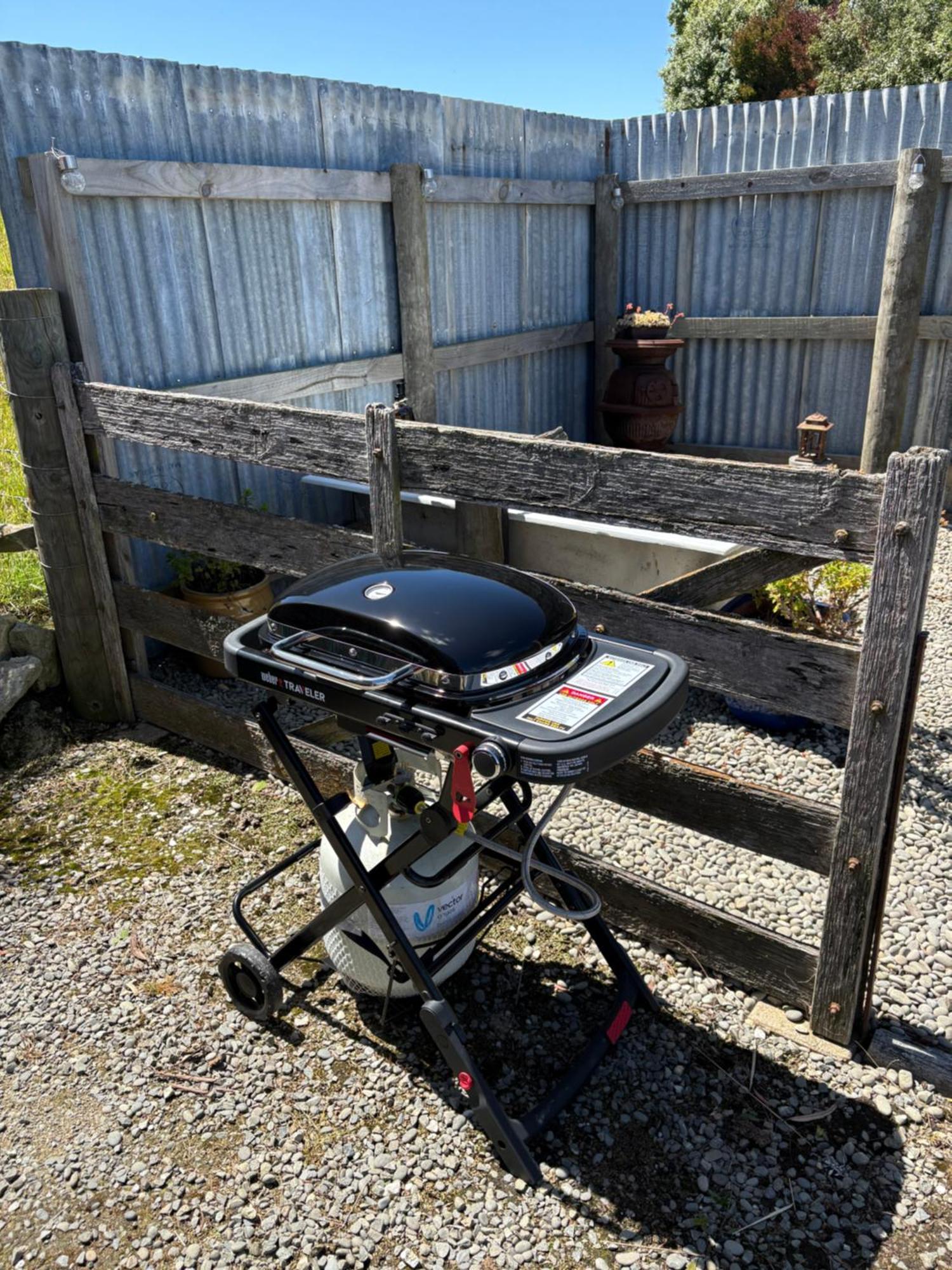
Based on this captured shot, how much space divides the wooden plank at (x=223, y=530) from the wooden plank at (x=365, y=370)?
1.11m

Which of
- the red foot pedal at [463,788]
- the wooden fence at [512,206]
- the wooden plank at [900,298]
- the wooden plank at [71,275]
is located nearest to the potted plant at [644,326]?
the wooden fence at [512,206]

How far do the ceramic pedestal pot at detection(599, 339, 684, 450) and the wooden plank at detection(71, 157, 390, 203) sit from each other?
2856 millimetres

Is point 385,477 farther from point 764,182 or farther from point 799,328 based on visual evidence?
point 764,182

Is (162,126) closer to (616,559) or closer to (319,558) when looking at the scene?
(319,558)

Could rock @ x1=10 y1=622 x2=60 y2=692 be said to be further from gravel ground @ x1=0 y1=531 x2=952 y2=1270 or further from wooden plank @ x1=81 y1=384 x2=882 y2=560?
wooden plank @ x1=81 y1=384 x2=882 y2=560

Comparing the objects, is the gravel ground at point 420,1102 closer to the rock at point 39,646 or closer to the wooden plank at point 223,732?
the wooden plank at point 223,732

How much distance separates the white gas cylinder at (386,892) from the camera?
2648mm

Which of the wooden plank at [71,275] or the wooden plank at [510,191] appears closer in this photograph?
the wooden plank at [71,275]

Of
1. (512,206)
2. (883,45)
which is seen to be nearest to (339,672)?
(512,206)

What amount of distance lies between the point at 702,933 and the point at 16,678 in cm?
343

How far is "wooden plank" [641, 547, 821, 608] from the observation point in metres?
2.94

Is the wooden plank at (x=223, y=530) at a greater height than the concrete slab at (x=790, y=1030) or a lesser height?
greater

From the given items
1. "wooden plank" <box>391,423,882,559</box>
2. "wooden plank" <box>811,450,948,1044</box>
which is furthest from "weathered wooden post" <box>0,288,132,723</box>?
"wooden plank" <box>811,450,948,1044</box>

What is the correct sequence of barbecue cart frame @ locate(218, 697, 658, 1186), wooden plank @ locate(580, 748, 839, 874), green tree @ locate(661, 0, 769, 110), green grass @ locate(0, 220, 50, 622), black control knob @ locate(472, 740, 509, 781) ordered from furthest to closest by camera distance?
green tree @ locate(661, 0, 769, 110) → green grass @ locate(0, 220, 50, 622) → wooden plank @ locate(580, 748, 839, 874) → barbecue cart frame @ locate(218, 697, 658, 1186) → black control knob @ locate(472, 740, 509, 781)
